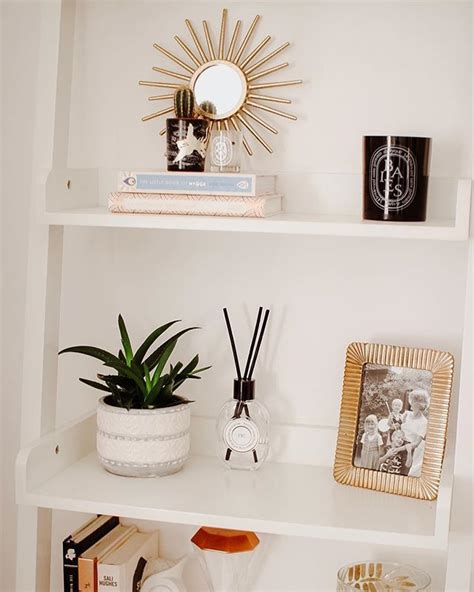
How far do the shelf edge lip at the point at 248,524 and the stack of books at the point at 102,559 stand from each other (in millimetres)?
177

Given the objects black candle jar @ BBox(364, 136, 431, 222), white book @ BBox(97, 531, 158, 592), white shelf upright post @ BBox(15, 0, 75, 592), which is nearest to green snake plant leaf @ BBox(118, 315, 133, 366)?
white shelf upright post @ BBox(15, 0, 75, 592)

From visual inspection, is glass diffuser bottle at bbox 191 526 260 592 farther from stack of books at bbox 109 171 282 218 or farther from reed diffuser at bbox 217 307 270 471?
stack of books at bbox 109 171 282 218

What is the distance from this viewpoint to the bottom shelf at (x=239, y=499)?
4.10 feet

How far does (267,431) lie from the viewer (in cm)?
146

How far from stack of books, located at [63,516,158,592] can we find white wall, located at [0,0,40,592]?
0.22 meters

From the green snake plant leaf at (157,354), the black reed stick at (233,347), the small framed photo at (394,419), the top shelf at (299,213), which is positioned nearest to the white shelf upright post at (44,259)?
the top shelf at (299,213)

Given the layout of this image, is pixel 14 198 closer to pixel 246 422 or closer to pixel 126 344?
pixel 126 344

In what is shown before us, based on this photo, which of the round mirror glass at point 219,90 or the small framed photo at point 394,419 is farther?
the round mirror glass at point 219,90

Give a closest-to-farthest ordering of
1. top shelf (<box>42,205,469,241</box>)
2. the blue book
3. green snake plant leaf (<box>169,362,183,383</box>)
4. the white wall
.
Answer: top shelf (<box>42,205,469,241</box>) < the blue book < green snake plant leaf (<box>169,362,183,383</box>) < the white wall

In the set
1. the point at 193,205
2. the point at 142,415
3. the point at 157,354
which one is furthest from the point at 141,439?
the point at 193,205

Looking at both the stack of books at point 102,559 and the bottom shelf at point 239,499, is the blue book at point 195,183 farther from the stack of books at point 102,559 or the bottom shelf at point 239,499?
the stack of books at point 102,559

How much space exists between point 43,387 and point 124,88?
513 millimetres

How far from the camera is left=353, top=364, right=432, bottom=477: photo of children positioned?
1.38m

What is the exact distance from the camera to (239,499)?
135cm
